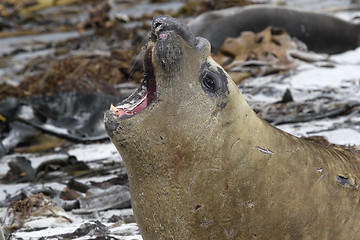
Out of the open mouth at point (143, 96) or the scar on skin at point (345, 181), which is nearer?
the open mouth at point (143, 96)

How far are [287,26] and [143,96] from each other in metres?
7.07

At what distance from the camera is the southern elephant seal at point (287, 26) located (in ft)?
30.5

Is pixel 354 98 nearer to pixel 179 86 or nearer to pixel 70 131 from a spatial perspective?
pixel 70 131

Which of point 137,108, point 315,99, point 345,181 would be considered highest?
point 137,108

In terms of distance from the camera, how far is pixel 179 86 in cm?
275

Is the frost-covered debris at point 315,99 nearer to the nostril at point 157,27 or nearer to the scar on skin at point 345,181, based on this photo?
the scar on skin at point 345,181

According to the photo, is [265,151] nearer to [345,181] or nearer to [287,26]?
[345,181]

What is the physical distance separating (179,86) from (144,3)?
12918 millimetres

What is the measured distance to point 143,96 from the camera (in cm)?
279

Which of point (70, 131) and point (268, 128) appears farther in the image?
point (70, 131)

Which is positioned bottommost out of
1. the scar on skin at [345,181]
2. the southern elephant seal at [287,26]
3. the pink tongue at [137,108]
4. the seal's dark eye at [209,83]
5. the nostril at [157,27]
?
the southern elephant seal at [287,26]

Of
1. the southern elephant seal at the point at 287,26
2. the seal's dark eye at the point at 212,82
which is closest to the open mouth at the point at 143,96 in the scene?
the seal's dark eye at the point at 212,82

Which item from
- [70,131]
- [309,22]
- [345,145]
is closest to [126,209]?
[345,145]

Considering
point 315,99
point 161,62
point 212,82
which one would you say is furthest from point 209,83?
point 315,99
